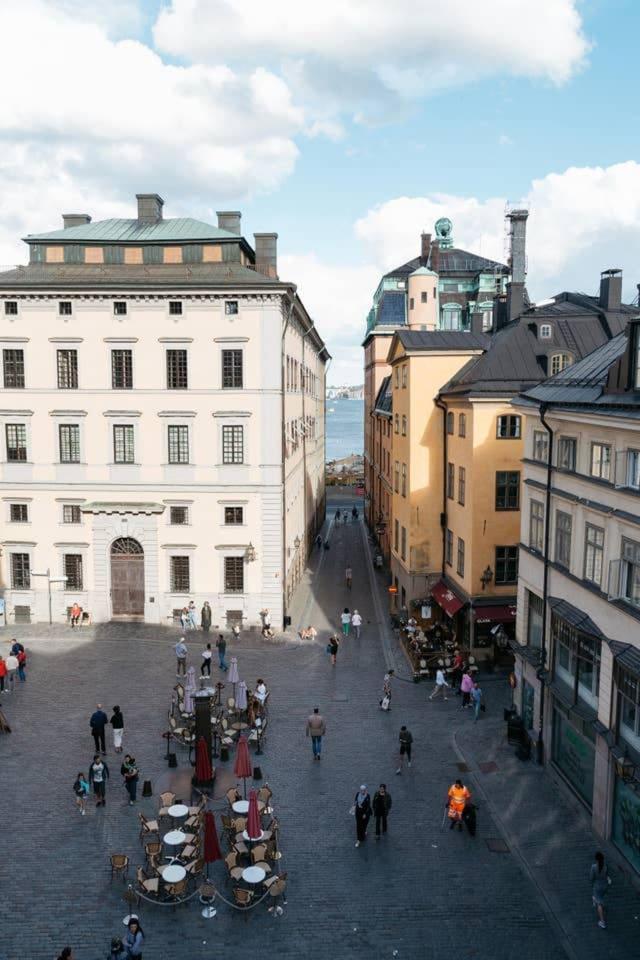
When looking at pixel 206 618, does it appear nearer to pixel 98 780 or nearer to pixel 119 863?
pixel 98 780

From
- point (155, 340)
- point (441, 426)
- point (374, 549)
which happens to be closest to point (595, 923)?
point (441, 426)

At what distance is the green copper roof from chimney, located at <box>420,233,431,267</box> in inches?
1959

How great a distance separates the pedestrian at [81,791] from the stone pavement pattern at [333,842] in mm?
310

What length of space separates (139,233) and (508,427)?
23.0 metres

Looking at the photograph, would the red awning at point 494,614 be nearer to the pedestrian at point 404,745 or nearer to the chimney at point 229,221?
the pedestrian at point 404,745

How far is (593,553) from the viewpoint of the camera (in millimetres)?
Answer: 21172

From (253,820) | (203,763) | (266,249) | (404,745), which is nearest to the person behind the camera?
(253,820)

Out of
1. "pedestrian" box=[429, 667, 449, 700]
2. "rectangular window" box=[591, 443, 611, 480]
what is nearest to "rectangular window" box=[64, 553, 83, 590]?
"pedestrian" box=[429, 667, 449, 700]

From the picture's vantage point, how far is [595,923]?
17.3m

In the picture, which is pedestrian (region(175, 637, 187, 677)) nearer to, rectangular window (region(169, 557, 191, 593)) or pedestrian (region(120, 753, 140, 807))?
rectangular window (region(169, 557, 191, 593))

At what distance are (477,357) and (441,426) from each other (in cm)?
392

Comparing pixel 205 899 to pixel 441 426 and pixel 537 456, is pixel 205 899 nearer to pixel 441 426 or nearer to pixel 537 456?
pixel 537 456

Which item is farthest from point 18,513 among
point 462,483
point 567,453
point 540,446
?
point 567,453

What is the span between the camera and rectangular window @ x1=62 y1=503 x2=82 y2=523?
40.2 metres
